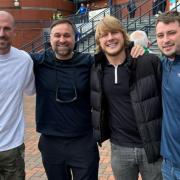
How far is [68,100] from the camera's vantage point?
11.7ft

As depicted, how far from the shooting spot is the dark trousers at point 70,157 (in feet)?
11.9

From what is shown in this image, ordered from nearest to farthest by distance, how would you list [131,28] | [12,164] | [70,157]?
[12,164] < [70,157] < [131,28]

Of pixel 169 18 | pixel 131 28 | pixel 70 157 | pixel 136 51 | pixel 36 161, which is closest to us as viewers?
pixel 169 18

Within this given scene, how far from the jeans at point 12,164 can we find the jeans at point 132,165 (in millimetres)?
895

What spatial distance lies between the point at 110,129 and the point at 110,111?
0.19 m

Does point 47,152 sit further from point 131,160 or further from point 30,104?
point 30,104

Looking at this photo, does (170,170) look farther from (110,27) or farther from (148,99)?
(110,27)

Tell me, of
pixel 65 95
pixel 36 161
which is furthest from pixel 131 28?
pixel 65 95

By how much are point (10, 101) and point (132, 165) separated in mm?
1233

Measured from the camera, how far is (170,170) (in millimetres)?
2996

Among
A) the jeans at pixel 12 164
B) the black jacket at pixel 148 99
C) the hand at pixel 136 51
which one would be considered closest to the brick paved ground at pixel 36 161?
the jeans at pixel 12 164

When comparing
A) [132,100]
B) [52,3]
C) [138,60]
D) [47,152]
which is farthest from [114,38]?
[52,3]

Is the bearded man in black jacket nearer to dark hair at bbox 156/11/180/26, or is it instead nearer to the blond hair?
the blond hair

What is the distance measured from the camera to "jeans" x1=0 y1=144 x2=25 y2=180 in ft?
11.3
